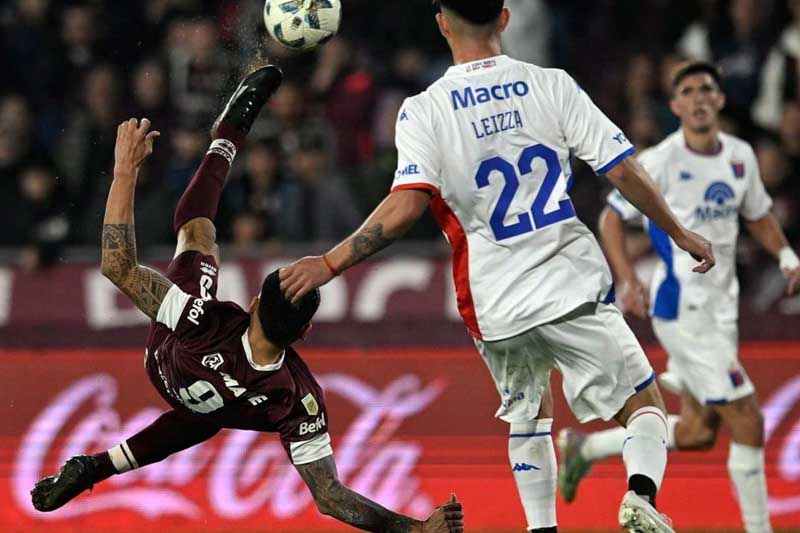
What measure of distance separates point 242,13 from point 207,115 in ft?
6.13

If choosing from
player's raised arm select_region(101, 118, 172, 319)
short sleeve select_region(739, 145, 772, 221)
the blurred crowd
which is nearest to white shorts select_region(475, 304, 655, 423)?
player's raised arm select_region(101, 118, 172, 319)

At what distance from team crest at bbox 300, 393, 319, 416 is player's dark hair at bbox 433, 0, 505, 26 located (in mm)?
1734

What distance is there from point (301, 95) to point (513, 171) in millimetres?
6732

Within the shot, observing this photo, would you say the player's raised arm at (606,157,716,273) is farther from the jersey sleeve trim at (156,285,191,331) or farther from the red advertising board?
the red advertising board

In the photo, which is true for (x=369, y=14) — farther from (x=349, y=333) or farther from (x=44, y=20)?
(x=349, y=333)

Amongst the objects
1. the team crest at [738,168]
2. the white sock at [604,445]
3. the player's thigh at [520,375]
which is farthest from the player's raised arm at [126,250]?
the team crest at [738,168]

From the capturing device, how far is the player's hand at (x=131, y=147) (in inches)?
253

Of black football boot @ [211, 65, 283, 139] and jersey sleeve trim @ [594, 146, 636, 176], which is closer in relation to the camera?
jersey sleeve trim @ [594, 146, 636, 176]

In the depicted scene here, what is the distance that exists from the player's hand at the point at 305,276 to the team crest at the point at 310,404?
842 millimetres

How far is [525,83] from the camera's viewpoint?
596 cm

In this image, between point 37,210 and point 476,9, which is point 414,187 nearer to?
point 476,9

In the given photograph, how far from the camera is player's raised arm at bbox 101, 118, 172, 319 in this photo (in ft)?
20.6

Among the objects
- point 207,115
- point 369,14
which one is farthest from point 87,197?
point 369,14

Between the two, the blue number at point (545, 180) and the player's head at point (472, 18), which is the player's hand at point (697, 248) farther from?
the player's head at point (472, 18)
